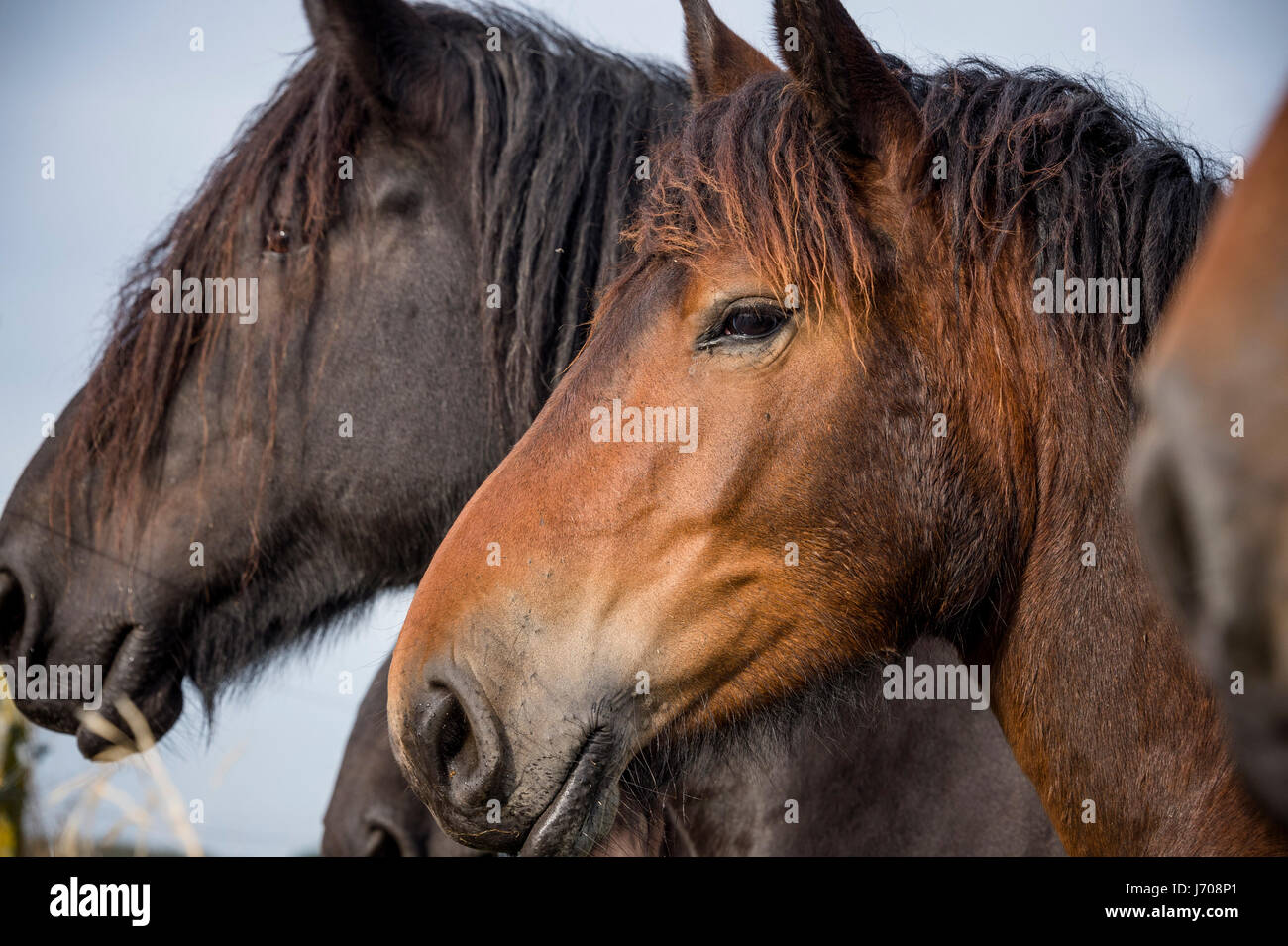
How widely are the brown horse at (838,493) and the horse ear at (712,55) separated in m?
0.66

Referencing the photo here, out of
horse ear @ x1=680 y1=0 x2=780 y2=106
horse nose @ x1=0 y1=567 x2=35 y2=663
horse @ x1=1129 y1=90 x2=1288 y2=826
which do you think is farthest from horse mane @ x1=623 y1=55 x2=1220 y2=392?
horse nose @ x1=0 y1=567 x2=35 y2=663

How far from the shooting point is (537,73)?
348 centimetres

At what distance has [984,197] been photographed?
2180 mm

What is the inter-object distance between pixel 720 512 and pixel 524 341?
1347 mm

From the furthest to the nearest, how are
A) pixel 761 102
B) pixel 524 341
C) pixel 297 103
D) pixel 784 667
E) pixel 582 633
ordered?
pixel 297 103 < pixel 524 341 < pixel 761 102 < pixel 784 667 < pixel 582 633

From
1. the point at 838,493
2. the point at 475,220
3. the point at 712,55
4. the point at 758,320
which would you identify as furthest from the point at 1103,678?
the point at 475,220

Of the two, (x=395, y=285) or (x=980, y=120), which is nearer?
(x=980, y=120)

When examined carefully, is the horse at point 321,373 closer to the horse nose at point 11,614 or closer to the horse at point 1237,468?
the horse nose at point 11,614

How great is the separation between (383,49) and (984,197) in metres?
2.15

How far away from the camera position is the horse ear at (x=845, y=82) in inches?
83.3

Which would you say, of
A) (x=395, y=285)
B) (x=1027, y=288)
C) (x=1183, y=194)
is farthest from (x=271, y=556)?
(x=1183, y=194)

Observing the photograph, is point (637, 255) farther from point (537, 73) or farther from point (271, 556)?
point (271, 556)

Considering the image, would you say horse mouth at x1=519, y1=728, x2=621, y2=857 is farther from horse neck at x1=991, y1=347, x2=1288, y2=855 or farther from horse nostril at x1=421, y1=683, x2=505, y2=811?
horse neck at x1=991, y1=347, x2=1288, y2=855

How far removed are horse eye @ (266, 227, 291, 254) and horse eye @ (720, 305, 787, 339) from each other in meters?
1.81
